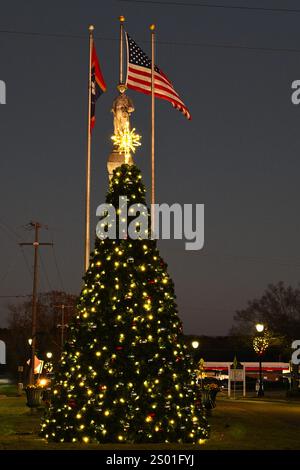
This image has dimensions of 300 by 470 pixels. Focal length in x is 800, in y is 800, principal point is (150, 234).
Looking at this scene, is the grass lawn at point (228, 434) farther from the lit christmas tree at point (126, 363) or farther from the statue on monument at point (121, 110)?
the statue on monument at point (121, 110)

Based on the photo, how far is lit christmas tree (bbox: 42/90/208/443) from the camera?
15352 millimetres

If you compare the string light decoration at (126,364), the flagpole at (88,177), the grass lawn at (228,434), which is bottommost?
the grass lawn at (228,434)

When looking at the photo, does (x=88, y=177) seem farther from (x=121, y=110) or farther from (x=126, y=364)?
(x=126, y=364)

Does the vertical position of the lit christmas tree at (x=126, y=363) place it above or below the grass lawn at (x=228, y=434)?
above

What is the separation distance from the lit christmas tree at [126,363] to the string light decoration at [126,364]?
0.8 inches

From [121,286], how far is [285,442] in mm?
4903

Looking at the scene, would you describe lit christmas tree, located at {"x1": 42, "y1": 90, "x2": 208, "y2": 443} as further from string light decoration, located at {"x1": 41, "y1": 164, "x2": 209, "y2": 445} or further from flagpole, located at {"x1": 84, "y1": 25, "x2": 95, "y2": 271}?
flagpole, located at {"x1": 84, "y1": 25, "x2": 95, "y2": 271}

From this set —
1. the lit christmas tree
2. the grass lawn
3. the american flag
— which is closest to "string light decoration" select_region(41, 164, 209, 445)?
the lit christmas tree

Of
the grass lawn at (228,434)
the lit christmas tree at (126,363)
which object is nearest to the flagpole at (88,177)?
the grass lawn at (228,434)

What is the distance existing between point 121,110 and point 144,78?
138cm

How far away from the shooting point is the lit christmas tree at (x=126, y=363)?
15352 mm

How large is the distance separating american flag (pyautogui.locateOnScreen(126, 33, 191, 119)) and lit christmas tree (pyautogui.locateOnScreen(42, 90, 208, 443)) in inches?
426
